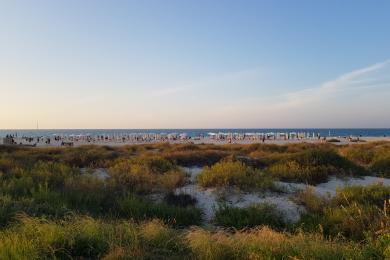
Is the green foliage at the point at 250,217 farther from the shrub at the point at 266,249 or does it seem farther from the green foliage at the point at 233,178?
the shrub at the point at 266,249

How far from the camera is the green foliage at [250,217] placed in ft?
31.8

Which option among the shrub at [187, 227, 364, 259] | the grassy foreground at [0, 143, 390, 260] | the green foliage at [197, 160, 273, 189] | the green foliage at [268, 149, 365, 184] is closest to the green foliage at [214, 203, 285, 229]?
the grassy foreground at [0, 143, 390, 260]

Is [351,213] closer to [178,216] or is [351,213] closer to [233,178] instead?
[178,216]

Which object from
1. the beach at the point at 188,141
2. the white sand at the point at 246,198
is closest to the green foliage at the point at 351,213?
the white sand at the point at 246,198

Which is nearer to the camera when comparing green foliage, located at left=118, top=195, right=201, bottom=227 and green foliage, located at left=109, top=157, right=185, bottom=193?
green foliage, located at left=118, top=195, right=201, bottom=227

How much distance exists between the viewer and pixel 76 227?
721cm

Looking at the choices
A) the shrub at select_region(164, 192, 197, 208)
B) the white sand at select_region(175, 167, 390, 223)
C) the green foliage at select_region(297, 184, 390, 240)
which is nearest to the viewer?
the green foliage at select_region(297, 184, 390, 240)

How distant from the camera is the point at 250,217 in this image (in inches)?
389

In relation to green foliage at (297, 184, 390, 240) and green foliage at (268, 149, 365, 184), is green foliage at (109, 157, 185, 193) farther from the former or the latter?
green foliage at (297, 184, 390, 240)

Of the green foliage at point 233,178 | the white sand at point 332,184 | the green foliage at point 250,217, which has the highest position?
the green foliage at point 233,178

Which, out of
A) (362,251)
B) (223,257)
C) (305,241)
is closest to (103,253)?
(223,257)

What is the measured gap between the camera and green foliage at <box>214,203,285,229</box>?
31.8 ft

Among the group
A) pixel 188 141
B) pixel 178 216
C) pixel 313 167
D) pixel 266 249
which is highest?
pixel 313 167

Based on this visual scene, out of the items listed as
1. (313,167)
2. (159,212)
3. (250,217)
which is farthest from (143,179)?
(313,167)
